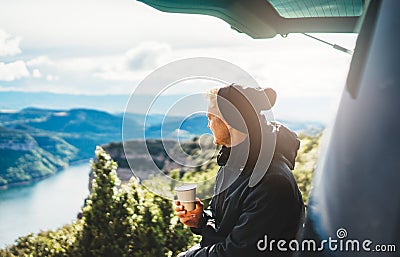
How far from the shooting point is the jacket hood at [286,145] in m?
1.31

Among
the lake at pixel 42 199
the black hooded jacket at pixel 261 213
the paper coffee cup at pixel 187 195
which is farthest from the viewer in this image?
the lake at pixel 42 199

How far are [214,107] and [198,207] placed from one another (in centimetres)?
32

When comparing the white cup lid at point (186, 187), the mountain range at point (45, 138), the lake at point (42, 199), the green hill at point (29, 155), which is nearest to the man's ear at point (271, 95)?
the white cup lid at point (186, 187)

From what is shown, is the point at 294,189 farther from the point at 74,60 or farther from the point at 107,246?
the point at 74,60

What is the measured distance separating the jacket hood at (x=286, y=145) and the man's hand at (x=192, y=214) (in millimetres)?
304

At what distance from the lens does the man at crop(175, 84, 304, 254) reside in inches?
45.8

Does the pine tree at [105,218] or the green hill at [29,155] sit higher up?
the pine tree at [105,218]

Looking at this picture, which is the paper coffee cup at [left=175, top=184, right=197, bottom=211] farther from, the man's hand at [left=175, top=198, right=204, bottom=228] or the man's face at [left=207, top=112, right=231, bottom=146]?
the man's face at [left=207, top=112, right=231, bottom=146]

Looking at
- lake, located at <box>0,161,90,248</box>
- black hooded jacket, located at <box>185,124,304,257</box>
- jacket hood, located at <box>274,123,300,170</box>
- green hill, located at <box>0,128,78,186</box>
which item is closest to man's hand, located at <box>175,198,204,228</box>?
black hooded jacket, located at <box>185,124,304,257</box>

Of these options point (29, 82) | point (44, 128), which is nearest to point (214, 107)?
point (44, 128)

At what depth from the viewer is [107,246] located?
3707 mm

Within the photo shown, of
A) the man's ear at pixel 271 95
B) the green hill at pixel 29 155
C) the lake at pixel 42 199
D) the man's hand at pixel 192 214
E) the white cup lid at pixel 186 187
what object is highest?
the man's ear at pixel 271 95

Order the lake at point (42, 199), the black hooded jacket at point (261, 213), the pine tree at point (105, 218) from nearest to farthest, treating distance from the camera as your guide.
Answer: the black hooded jacket at point (261, 213)
the pine tree at point (105, 218)
the lake at point (42, 199)

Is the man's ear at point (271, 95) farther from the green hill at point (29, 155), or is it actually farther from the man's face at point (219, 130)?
the green hill at point (29, 155)
